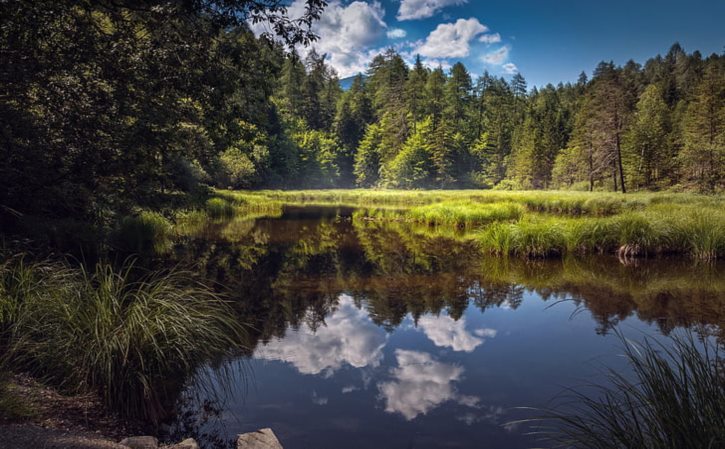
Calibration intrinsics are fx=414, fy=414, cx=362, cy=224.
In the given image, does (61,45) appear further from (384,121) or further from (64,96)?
(384,121)

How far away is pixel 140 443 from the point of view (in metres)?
3.15

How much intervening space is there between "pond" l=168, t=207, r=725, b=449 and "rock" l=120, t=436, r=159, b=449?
0.78 m

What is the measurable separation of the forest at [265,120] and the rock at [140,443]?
16.4 feet

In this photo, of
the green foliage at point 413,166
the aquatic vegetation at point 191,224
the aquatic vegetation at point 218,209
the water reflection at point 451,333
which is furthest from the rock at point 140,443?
the green foliage at point 413,166

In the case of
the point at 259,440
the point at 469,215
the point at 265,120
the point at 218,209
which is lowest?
the point at 259,440

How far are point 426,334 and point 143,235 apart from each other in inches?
462

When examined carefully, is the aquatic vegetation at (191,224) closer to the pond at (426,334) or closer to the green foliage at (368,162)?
the pond at (426,334)

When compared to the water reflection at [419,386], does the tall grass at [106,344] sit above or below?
above

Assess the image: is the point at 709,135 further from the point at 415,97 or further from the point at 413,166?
the point at 415,97

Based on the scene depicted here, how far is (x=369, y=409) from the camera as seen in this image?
4.58 metres

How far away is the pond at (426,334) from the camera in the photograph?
433 cm

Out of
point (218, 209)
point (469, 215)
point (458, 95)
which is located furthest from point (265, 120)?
point (458, 95)

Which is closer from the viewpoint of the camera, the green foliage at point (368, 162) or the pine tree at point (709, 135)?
the pine tree at point (709, 135)

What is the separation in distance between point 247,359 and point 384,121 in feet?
240
